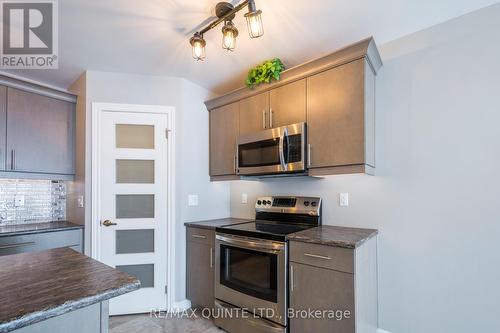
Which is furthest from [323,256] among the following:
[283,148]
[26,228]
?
[26,228]

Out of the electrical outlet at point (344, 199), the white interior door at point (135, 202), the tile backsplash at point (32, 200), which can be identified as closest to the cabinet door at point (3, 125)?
the tile backsplash at point (32, 200)

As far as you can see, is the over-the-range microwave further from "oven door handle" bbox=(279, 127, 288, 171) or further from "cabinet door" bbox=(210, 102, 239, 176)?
"cabinet door" bbox=(210, 102, 239, 176)

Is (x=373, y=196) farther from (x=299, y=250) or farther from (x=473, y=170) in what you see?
(x=299, y=250)

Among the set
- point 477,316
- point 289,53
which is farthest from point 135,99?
point 477,316

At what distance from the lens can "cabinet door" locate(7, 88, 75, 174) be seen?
2.54 m

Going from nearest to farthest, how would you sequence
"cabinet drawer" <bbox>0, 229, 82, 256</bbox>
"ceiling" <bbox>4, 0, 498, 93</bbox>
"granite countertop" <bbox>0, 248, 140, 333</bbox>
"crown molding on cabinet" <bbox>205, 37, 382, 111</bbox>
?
"granite countertop" <bbox>0, 248, 140, 333</bbox> → "ceiling" <bbox>4, 0, 498, 93</bbox> → "crown molding on cabinet" <bbox>205, 37, 382, 111</bbox> → "cabinet drawer" <bbox>0, 229, 82, 256</bbox>

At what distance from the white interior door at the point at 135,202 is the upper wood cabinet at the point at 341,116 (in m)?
1.59

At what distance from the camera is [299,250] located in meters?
1.91

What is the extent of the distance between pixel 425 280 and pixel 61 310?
2226 millimetres

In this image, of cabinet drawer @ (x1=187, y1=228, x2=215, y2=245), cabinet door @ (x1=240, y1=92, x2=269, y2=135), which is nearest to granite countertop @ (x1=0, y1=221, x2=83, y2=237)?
cabinet drawer @ (x1=187, y1=228, x2=215, y2=245)

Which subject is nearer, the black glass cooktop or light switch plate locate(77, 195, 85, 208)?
the black glass cooktop

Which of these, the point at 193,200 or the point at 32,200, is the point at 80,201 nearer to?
the point at 32,200

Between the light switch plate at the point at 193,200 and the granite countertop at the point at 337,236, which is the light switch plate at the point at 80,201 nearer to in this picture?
the light switch plate at the point at 193,200

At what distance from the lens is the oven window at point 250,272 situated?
2.03m
